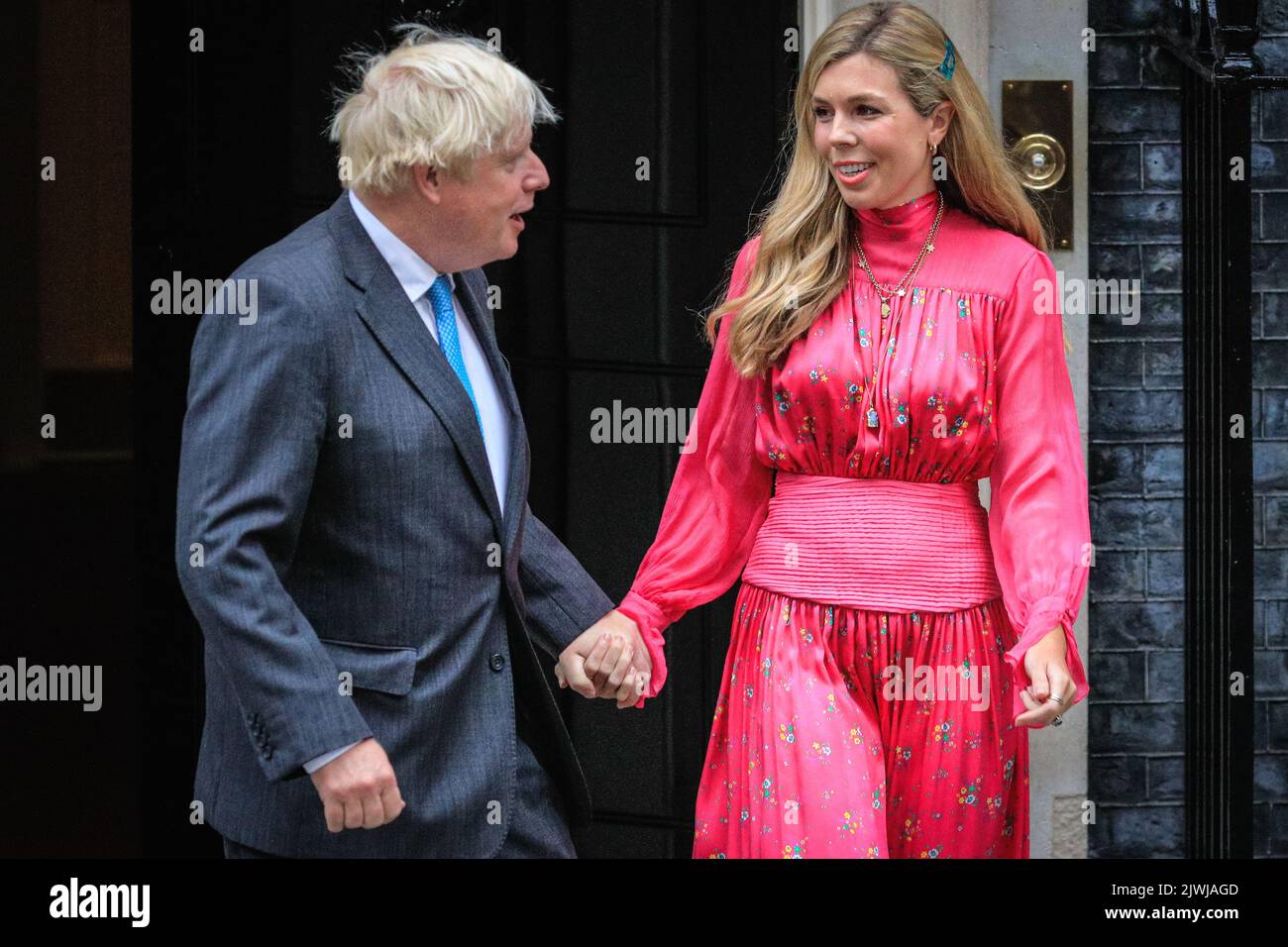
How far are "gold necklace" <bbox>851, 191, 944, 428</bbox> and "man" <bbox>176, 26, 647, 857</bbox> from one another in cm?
65

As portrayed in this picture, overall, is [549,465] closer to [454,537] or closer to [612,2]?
[612,2]

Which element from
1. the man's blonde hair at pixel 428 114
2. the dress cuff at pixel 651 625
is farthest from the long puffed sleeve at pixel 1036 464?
the man's blonde hair at pixel 428 114

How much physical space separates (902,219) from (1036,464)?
527mm

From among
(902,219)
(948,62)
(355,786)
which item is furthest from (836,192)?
(355,786)

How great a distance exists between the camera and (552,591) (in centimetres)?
337

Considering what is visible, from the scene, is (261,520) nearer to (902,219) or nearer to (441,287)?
(441,287)

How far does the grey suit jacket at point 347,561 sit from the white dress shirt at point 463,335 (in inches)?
0.7

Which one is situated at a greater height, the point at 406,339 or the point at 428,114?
the point at 428,114

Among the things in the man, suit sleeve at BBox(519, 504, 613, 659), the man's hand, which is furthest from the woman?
the man's hand

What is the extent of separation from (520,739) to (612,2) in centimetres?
222

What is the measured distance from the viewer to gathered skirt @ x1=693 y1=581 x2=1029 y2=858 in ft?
10.7

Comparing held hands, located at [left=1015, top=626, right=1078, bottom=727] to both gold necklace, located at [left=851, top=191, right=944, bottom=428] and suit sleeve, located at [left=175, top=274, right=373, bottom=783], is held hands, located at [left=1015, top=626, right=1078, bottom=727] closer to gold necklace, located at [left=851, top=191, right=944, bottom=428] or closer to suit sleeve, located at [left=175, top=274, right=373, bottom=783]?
gold necklace, located at [left=851, top=191, right=944, bottom=428]

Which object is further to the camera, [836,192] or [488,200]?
[836,192]

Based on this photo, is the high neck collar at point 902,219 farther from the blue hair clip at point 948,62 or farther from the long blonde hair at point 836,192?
the blue hair clip at point 948,62
